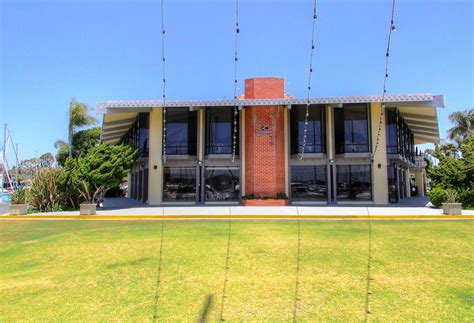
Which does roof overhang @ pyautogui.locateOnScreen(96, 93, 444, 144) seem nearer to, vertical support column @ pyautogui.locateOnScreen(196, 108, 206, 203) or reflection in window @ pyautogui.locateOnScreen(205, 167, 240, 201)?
vertical support column @ pyautogui.locateOnScreen(196, 108, 206, 203)

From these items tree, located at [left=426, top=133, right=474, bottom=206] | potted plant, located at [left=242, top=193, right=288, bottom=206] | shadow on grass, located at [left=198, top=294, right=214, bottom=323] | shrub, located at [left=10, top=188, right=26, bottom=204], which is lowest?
shadow on grass, located at [left=198, top=294, right=214, bottom=323]

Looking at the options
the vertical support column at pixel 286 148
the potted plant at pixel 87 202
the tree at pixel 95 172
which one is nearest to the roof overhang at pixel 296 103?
the vertical support column at pixel 286 148

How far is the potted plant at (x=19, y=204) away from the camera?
1800cm

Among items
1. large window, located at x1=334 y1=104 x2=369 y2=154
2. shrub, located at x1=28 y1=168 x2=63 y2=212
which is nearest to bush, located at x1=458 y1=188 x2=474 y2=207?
large window, located at x1=334 y1=104 x2=369 y2=154

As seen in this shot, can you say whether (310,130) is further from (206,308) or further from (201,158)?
(206,308)

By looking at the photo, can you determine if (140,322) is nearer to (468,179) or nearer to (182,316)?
(182,316)

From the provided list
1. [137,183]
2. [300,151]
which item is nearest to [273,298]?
[300,151]

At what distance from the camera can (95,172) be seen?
19.6m

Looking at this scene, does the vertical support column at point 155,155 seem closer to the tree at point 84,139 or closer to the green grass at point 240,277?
the green grass at point 240,277

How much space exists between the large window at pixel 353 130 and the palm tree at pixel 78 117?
28.8 meters

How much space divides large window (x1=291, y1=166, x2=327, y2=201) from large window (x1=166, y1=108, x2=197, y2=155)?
6894 mm

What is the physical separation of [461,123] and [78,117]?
45.7 metres

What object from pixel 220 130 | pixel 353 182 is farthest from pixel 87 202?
pixel 353 182

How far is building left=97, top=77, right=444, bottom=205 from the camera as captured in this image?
2245 centimetres
